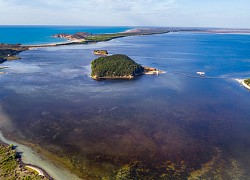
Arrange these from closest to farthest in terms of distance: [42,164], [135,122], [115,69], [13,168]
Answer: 1. [13,168]
2. [42,164]
3. [135,122]
4. [115,69]

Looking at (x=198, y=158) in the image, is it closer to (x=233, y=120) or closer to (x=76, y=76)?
(x=233, y=120)

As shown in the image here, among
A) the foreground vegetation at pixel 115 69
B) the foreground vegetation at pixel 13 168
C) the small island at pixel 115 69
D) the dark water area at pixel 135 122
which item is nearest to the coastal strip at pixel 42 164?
the foreground vegetation at pixel 13 168

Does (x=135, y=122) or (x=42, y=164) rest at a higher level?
(x=135, y=122)

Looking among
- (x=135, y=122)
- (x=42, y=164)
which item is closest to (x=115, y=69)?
(x=135, y=122)

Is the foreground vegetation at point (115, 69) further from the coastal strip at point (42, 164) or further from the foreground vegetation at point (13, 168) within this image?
the foreground vegetation at point (13, 168)

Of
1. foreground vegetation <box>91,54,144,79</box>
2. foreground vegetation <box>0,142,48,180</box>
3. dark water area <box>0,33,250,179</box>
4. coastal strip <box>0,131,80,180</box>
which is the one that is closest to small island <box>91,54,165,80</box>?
foreground vegetation <box>91,54,144,79</box>

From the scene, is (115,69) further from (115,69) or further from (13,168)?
(13,168)
